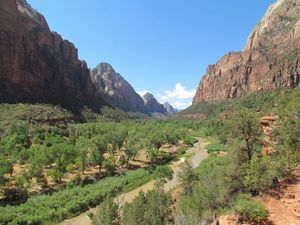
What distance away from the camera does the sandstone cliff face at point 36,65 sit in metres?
120

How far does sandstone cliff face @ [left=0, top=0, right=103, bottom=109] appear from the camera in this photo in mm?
120494

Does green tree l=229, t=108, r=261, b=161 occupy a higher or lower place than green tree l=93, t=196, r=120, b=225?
higher

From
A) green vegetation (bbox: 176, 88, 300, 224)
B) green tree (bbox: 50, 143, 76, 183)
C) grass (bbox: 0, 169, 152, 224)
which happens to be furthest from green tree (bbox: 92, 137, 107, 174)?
green vegetation (bbox: 176, 88, 300, 224)

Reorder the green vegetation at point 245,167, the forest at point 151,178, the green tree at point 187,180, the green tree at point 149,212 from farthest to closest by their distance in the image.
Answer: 1. the green tree at point 187,180
2. the green tree at point 149,212
3. the forest at point 151,178
4. the green vegetation at point 245,167

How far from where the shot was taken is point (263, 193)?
15375mm

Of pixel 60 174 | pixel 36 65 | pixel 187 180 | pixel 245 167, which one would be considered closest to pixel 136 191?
pixel 187 180

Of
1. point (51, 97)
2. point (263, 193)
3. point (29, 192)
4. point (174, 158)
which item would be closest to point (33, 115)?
point (51, 97)

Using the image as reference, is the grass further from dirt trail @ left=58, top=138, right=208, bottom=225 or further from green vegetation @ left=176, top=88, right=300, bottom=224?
green vegetation @ left=176, top=88, right=300, bottom=224

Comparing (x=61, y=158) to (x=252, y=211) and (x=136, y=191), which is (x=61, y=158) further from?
(x=252, y=211)

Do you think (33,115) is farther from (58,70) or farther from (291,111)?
(291,111)

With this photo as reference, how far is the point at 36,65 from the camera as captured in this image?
139000 millimetres

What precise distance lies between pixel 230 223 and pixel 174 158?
5426cm

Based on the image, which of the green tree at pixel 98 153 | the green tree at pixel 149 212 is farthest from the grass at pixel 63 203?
the green tree at pixel 149 212

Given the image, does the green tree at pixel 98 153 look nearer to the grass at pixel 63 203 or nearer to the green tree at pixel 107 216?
the grass at pixel 63 203
